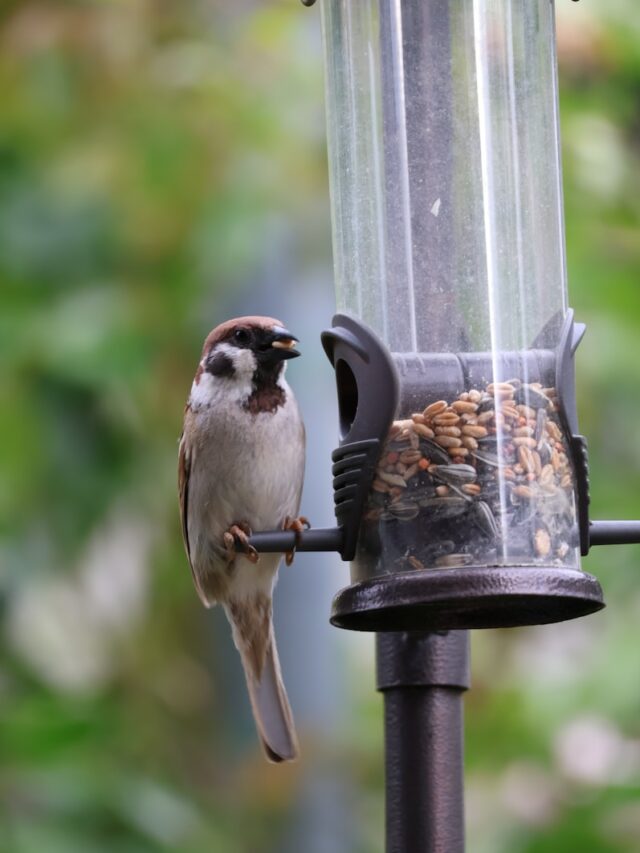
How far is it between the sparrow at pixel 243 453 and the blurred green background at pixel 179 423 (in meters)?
0.50

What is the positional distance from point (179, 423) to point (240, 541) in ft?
5.84

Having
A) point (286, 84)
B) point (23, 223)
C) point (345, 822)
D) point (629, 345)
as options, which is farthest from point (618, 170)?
point (345, 822)

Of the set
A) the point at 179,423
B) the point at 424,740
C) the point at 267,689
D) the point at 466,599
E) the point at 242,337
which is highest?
the point at 179,423

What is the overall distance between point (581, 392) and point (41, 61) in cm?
178

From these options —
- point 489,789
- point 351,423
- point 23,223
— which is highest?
point 23,223

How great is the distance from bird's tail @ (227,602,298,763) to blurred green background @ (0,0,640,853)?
1.29 ft

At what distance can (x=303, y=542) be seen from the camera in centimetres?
300

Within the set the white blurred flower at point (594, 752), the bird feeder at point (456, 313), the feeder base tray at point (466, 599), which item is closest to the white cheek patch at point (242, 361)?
the bird feeder at point (456, 313)

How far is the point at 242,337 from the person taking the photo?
370 centimetres

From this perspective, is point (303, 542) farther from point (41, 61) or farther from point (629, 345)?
point (41, 61)

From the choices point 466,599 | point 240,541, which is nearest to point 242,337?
point 240,541

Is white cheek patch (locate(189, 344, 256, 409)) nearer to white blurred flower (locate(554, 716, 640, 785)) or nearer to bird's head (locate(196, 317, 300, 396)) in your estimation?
bird's head (locate(196, 317, 300, 396))

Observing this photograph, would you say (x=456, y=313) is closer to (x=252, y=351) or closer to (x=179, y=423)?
(x=252, y=351)

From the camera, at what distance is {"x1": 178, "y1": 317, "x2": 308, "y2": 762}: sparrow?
12.1ft
